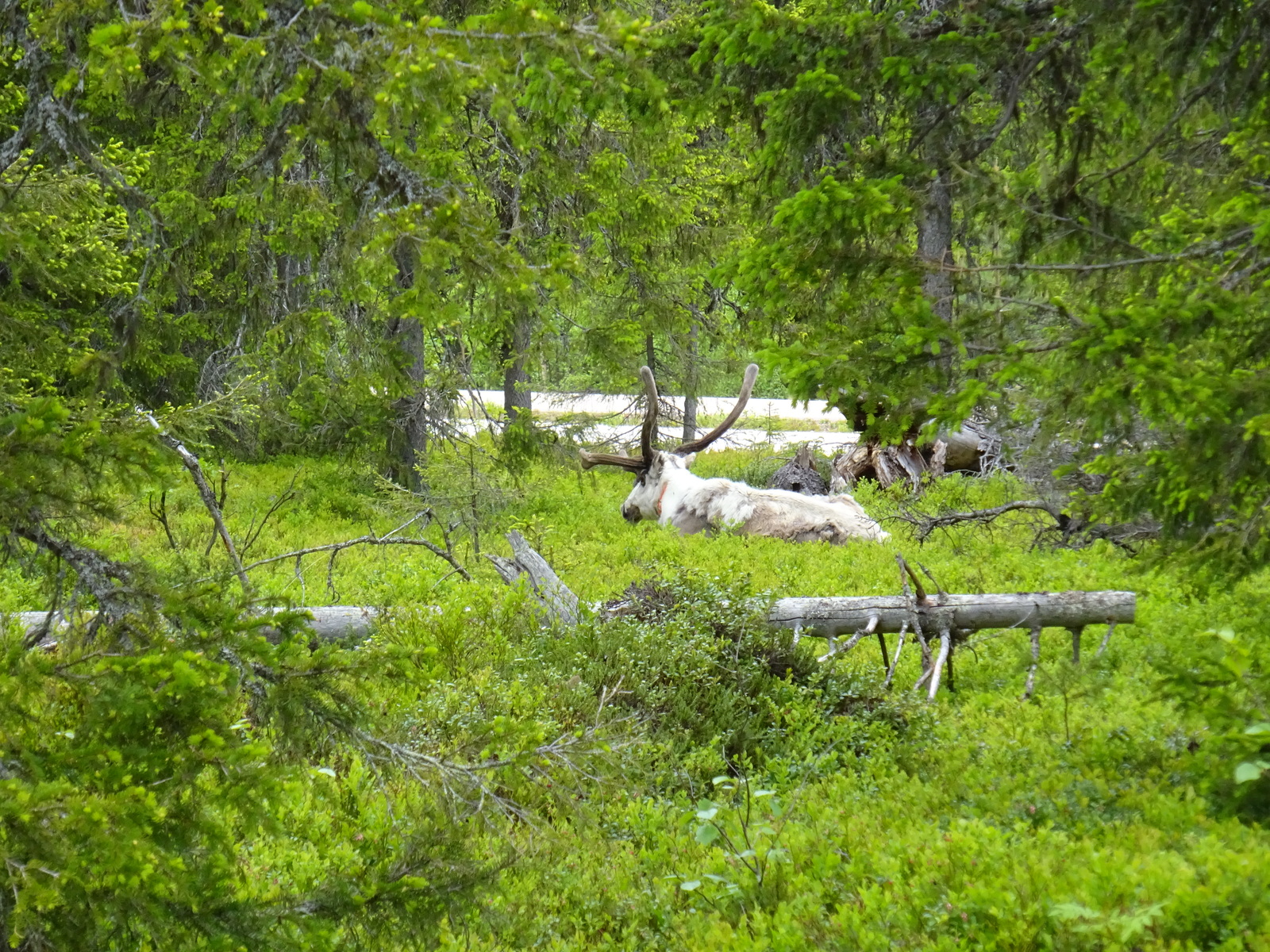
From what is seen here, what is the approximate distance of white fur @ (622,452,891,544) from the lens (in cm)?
1191

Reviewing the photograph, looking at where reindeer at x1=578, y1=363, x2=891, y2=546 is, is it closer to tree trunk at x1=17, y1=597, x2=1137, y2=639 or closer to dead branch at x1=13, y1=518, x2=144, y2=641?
tree trunk at x1=17, y1=597, x2=1137, y2=639

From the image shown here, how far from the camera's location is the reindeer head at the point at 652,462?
1225cm

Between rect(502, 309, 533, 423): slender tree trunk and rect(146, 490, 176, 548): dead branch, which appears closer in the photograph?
rect(146, 490, 176, 548): dead branch

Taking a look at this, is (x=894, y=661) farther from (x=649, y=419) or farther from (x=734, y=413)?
(x=734, y=413)

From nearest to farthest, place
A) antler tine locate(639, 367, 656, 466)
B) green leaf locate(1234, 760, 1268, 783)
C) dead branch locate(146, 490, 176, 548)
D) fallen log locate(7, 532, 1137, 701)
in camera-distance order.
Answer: green leaf locate(1234, 760, 1268, 783) < dead branch locate(146, 490, 176, 548) < fallen log locate(7, 532, 1137, 701) < antler tine locate(639, 367, 656, 466)

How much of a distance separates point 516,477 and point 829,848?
7959mm

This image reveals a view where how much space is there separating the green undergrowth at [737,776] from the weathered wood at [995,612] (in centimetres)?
21

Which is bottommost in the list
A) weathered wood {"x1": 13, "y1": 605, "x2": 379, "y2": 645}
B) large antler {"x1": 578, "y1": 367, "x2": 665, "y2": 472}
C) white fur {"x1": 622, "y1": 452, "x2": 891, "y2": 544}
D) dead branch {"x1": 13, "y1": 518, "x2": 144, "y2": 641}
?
white fur {"x1": 622, "y1": 452, "x2": 891, "y2": 544}

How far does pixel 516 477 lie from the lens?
11.9 metres

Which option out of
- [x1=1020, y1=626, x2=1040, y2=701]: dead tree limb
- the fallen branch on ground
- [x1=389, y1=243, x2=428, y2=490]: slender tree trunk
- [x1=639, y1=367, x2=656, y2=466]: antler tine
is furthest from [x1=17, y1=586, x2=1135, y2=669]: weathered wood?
[x1=389, y1=243, x2=428, y2=490]: slender tree trunk

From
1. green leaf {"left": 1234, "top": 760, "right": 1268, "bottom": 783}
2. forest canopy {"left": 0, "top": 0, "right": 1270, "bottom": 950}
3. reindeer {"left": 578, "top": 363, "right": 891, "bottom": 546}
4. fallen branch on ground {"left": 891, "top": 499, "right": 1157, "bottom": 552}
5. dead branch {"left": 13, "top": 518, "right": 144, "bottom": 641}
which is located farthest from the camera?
reindeer {"left": 578, "top": 363, "right": 891, "bottom": 546}

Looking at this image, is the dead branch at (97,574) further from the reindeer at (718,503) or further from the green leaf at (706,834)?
the reindeer at (718,503)

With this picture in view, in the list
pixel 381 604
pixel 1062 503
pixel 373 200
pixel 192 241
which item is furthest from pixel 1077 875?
pixel 192 241

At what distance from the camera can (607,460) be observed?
12.3m
